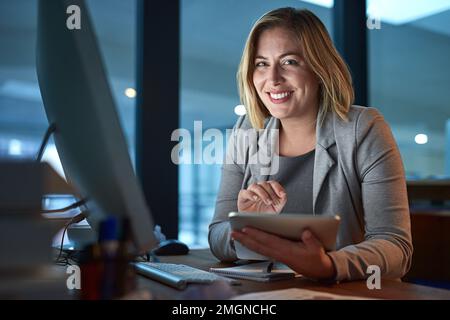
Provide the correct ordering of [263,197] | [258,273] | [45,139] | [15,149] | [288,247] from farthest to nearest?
1. [15,149]
2. [263,197]
3. [258,273]
4. [288,247]
5. [45,139]

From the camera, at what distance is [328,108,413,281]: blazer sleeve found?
1.05 m

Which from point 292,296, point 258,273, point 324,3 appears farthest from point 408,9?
point 292,296

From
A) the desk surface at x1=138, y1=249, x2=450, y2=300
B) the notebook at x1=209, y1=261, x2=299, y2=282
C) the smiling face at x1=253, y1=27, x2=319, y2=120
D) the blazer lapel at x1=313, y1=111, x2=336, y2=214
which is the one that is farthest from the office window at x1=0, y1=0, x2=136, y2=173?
the desk surface at x1=138, y1=249, x2=450, y2=300

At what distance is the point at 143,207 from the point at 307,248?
376mm

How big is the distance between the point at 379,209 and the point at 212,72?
1.62 m

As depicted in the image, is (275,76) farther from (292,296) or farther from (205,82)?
(205,82)

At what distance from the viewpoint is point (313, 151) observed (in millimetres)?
1532

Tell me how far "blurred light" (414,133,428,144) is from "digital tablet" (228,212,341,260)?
2764mm

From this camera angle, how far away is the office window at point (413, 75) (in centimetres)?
339

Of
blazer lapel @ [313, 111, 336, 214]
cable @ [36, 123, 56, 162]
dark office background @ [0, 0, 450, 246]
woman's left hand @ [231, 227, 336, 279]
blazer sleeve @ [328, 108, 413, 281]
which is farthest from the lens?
dark office background @ [0, 0, 450, 246]

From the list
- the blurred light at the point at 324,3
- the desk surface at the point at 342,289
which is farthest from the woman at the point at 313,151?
the blurred light at the point at 324,3

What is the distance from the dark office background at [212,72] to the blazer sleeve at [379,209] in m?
0.57

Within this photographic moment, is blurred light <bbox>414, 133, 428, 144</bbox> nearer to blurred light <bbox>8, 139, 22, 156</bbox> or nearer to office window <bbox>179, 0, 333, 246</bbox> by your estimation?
office window <bbox>179, 0, 333, 246</bbox>
